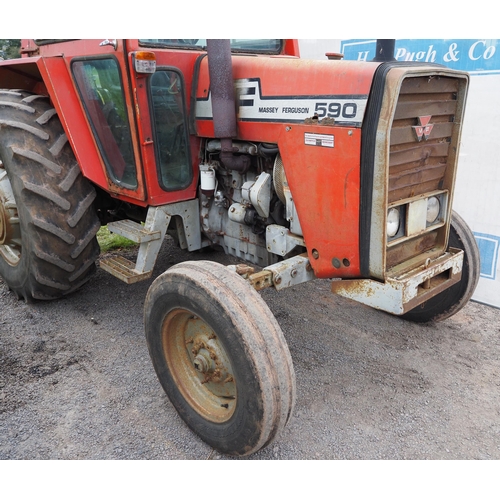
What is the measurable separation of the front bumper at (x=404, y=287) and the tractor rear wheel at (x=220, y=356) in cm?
57

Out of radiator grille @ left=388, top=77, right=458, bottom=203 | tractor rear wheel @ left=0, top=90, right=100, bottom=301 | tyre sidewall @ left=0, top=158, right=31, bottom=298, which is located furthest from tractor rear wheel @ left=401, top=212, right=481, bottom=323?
tyre sidewall @ left=0, top=158, right=31, bottom=298

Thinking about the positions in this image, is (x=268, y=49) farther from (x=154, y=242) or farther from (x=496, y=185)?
(x=496, y=185)

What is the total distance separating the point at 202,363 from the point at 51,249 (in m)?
1.59

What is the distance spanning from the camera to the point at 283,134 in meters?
2.57

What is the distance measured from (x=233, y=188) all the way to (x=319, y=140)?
946 millimetres

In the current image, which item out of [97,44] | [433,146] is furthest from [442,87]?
[97,44]

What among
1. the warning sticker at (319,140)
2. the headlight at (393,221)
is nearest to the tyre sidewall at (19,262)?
the warning sticker at (319,140)

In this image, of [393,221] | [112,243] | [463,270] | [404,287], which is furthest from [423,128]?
[112,243]

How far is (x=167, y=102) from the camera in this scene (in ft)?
9.61

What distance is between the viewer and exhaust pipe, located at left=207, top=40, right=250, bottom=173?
2.64 meters

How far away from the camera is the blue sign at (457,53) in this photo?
376 cm

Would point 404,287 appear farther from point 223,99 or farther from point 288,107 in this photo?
point 223,99

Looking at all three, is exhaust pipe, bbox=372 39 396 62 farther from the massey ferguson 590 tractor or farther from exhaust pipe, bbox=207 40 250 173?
exhaust pipe, bbox=207 40 250 173

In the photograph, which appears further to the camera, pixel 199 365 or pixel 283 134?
pixel 283 134
